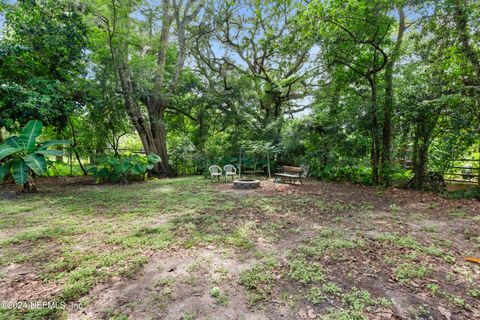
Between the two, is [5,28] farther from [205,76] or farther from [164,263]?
[164,263]

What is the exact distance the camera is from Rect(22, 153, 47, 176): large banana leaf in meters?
5.31

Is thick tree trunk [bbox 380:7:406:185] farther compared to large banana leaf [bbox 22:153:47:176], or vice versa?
thick tree trunk [bbox 380:7:406:185]

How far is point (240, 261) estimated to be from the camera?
109 inches

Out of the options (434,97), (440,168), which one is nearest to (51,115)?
(434,97)

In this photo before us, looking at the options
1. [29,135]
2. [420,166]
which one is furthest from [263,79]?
[29,135]

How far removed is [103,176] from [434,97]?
11476 millimetres

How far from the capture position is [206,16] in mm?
10781

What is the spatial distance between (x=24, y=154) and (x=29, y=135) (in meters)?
0.52

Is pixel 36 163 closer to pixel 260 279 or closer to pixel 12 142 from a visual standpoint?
pixel 12 142

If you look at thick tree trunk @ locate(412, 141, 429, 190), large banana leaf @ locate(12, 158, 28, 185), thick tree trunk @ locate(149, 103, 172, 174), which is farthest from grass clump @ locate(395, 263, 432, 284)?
thick tree trunk @ locate(149, 103, 172, 174)

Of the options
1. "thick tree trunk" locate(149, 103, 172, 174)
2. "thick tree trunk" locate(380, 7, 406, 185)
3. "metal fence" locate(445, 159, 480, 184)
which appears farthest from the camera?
"thick tree trunk" locate(149, 103, 172, 174)

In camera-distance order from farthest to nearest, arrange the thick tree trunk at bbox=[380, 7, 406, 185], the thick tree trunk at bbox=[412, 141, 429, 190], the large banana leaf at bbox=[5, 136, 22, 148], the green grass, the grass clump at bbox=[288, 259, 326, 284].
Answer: the thick tree trunk at bbox=[380, 7, 406, 185] < the thick tree trunk at bbox=[412, 141, 429, 190] < the large banana leaf at bbox=[5, 136, 22, 148] < the green grass < the grass clump at bbox=[288, 259, 326, 284]

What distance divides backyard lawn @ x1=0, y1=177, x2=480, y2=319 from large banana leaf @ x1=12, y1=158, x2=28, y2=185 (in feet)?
2.04

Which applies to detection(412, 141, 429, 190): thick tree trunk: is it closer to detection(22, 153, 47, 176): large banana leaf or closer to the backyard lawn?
the backyard lawn
